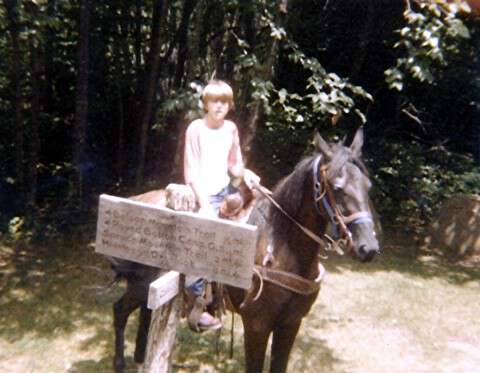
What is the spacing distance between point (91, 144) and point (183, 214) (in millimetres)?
8755

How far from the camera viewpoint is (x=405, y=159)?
31.9 feet

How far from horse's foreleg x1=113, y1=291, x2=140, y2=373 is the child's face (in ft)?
5.22

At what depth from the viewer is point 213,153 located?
11.8 feet

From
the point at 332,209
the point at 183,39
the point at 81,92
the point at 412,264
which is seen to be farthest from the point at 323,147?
the point at 183,39

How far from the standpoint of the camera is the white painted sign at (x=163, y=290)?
2.48 m

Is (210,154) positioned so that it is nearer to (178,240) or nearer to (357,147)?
(357,147)

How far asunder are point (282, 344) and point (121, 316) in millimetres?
1347

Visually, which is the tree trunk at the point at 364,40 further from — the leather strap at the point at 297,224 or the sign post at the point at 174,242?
the sign post at the point at 174,242

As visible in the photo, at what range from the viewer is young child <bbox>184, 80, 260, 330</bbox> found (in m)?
3.49

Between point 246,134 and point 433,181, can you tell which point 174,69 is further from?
point 433,181

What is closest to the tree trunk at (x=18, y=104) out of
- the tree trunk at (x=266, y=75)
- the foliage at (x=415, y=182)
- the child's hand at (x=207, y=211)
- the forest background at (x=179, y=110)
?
the forest background at (x=179, y=110)

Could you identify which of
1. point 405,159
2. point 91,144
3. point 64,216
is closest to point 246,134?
point 64,216

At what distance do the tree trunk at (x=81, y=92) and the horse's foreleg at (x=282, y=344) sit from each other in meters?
5.31

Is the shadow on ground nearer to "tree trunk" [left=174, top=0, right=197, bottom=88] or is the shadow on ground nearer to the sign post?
"tree trunk" [left=174, top=0, right=197, bottom=88]
